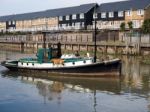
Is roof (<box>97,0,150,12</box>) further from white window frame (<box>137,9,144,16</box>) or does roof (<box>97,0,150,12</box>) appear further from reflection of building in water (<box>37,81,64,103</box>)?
reflection of building in water (<box>37,81,64,103</box>)

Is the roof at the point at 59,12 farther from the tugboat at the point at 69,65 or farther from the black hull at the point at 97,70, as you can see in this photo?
the black hull at the point at 97,70

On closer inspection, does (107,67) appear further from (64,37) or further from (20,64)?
(64,37)

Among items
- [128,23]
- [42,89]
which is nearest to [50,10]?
[128,23]

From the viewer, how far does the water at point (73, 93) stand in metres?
25.9

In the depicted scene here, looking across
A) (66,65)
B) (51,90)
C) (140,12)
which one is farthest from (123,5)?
(51,90)

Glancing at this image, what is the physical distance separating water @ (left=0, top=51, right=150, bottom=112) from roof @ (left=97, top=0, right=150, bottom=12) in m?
44.5

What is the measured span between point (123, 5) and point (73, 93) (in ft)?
208

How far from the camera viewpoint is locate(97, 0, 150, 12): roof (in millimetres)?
86375

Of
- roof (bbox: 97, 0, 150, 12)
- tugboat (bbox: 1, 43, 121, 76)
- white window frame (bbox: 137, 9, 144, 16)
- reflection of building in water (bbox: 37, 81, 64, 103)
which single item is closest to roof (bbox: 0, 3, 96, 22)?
roof (bbox: 97, 0, 150, 12)

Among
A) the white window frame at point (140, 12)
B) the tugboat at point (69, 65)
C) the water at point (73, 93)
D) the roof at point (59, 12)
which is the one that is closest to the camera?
the water at point (73, 93)

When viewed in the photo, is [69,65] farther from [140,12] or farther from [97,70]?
[140,12]

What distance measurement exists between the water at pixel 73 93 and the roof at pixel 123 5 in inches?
1750

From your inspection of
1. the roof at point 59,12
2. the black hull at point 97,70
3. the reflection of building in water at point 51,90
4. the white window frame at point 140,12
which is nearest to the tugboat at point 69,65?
the black hull at point 97,70

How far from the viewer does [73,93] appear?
3136cm
